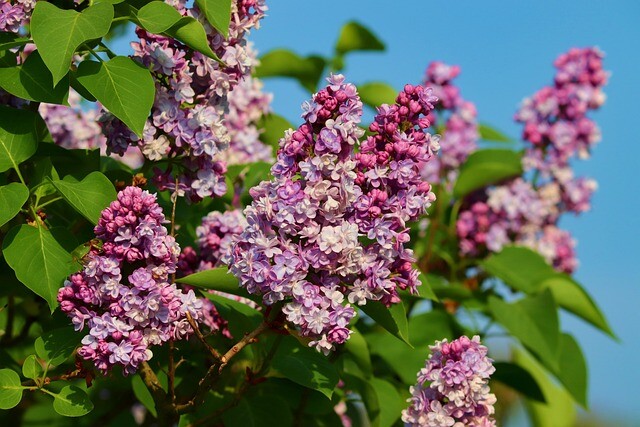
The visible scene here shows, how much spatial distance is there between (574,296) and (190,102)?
5.43ft

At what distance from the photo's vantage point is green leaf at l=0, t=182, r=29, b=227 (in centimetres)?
163

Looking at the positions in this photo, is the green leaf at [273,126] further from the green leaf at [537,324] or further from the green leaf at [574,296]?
the green leaf at [574,296]

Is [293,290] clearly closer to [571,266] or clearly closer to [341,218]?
[341,218]

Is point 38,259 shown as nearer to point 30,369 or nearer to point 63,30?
point 30,369

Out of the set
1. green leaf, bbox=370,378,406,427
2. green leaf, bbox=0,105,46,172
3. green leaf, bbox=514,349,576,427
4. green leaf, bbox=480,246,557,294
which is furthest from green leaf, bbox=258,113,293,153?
green leaf, bbox=514,349,576,427

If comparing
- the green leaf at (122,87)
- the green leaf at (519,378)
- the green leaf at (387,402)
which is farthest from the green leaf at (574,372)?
the green leaf at (122,87)

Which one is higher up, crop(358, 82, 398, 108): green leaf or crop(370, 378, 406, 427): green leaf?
crop(358, 82, 398, 108): green leaf

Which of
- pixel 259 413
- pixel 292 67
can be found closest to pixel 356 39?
pixel 292 67

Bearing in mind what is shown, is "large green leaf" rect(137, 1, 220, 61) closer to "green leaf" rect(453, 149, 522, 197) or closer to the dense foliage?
the dense foliage

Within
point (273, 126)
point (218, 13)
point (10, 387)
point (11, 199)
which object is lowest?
point (10, 387)

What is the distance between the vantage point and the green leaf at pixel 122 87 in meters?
1.67

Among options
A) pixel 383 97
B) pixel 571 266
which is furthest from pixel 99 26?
pixel 571 266

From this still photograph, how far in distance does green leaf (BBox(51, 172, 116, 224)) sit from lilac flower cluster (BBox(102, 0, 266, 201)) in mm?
162

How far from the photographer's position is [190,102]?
1846 millimetres
